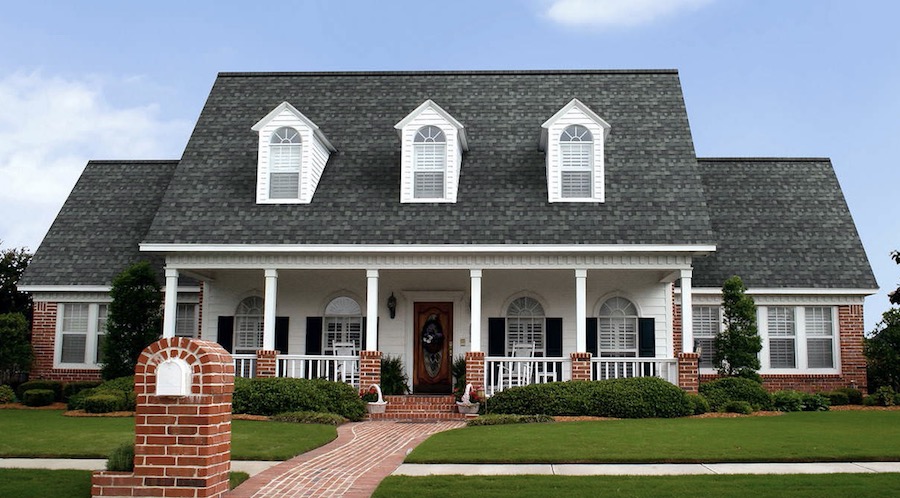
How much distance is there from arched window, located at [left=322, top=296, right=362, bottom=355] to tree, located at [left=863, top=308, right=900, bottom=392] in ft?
42.4

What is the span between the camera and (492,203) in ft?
68.5

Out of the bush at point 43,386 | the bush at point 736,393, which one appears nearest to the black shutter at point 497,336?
the bush at point 736,393

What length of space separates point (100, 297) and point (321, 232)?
23.6 feet

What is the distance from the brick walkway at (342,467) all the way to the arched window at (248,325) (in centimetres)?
742

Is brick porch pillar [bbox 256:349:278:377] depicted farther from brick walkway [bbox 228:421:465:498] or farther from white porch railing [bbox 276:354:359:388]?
brick walkway [bbox 228:421:465:498]

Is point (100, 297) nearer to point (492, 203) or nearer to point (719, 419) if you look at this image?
point (492, 203)

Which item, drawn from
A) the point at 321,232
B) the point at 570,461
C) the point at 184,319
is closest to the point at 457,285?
the point at 321,232

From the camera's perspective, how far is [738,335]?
2077 cm

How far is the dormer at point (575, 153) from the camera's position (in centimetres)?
2103

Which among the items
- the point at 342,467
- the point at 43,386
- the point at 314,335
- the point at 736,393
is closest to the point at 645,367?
the point at 736,393

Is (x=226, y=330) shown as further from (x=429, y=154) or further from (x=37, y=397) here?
(x=429, y=154)

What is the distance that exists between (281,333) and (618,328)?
27.7ft

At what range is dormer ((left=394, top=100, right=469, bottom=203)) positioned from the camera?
2116 centimetres

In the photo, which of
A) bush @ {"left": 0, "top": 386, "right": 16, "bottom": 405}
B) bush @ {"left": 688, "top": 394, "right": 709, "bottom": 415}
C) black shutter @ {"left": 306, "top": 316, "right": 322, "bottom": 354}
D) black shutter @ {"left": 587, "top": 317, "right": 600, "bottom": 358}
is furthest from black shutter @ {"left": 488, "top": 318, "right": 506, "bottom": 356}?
bush @ {"left": 0, "top": 386, "right": 16, "bottom": 405}
